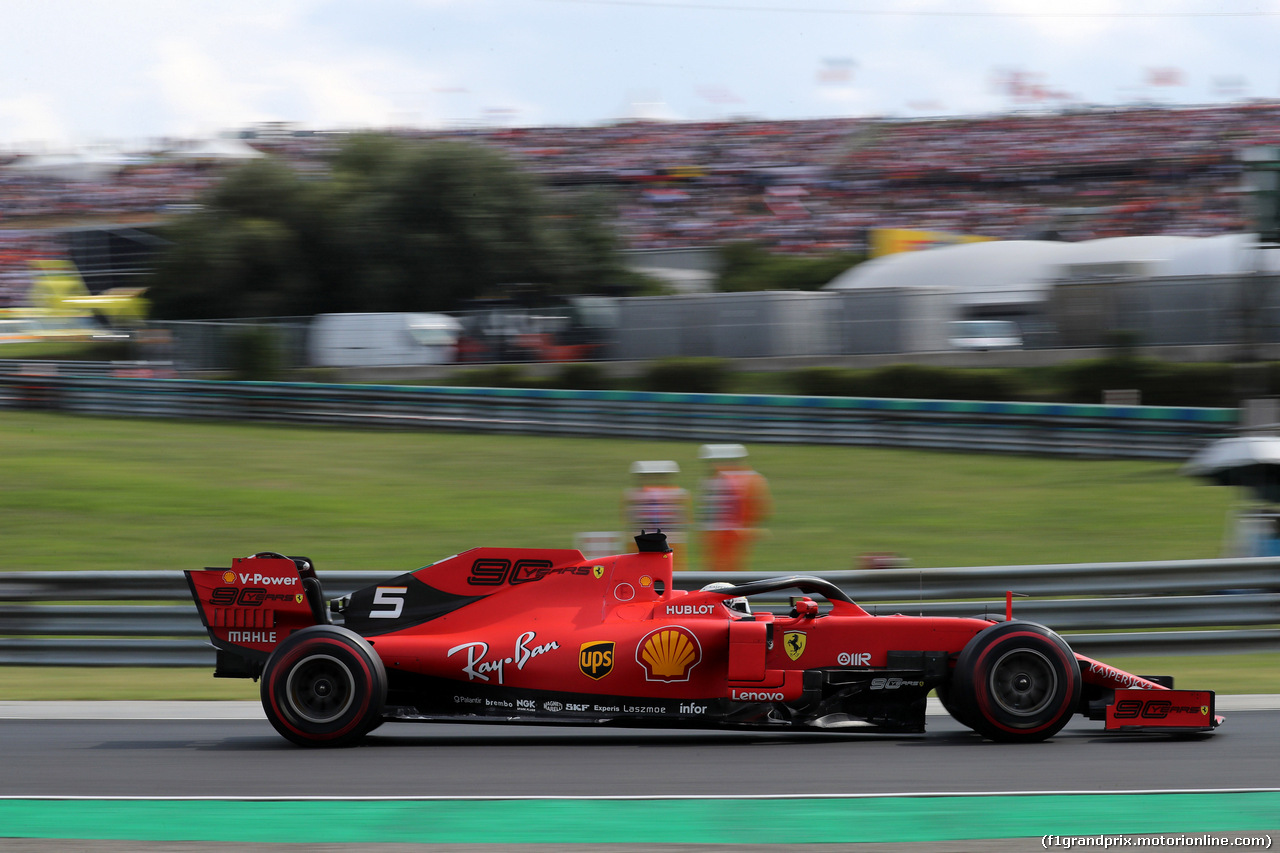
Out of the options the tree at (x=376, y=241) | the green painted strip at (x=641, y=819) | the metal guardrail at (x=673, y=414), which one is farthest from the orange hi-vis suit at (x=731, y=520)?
the tree at (x=376, y=241)

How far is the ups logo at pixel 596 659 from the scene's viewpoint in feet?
20.5

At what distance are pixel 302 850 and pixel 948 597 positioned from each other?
5686 millimetres

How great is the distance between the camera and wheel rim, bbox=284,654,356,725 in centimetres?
629

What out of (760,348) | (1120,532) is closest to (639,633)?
(1120,532)

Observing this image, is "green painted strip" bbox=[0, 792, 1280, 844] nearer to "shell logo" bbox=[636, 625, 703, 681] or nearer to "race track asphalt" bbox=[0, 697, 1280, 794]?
"race track asphalt" bbox=[0, 697, 1280, 794]

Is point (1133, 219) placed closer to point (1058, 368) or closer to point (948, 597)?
point (1058, 368)

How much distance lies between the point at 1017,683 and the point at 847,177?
41645 mm

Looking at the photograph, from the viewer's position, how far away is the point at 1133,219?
4012 cm

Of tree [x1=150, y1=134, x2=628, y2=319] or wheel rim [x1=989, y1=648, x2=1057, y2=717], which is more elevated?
tree [x1=150, y1=134, x2=628, y2=319]

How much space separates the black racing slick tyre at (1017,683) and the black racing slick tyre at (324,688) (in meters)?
2.73

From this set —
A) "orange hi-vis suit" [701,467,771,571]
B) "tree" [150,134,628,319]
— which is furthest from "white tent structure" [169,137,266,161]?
"orange hi-vis suit" [701,467,771,571]

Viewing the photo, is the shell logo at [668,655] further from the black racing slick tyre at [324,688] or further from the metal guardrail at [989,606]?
the metal guardrail at [989,606]

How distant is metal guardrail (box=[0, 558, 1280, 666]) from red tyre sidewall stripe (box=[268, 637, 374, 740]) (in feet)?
8.58

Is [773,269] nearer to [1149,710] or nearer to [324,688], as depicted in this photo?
[1149,710]
